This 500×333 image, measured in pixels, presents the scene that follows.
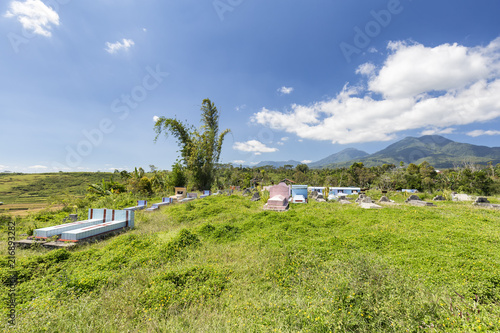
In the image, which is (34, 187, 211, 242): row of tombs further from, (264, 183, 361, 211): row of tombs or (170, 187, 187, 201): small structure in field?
(170, 187, 187, 201): small structure in field

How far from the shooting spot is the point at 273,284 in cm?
472

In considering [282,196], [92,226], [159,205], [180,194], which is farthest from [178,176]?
[92,226]

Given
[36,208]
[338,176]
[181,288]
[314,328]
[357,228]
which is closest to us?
[314,328]

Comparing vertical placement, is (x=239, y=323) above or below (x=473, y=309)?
below

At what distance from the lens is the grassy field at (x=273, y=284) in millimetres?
3199

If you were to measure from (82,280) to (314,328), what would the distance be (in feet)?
17.0

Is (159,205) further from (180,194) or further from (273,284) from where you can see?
(273,284)

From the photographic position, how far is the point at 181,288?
448cm

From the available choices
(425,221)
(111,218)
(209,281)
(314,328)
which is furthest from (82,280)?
(425,221)

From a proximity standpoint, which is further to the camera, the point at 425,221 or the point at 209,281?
the point at 425,221

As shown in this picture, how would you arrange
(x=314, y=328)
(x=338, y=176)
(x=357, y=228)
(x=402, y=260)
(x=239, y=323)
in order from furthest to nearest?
1. (x=338, y=176)
2. (x=357, y=228)
3. (x=402, y=260)
4. (x=239, y=323)
5. (x=314, y=328)

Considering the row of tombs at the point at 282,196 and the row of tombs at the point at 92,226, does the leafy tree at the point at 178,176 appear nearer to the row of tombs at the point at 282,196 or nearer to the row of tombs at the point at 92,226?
the row of tombs at the point at 282,196

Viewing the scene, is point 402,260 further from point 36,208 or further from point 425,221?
point 36,208

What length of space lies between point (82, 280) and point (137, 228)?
626 cm
